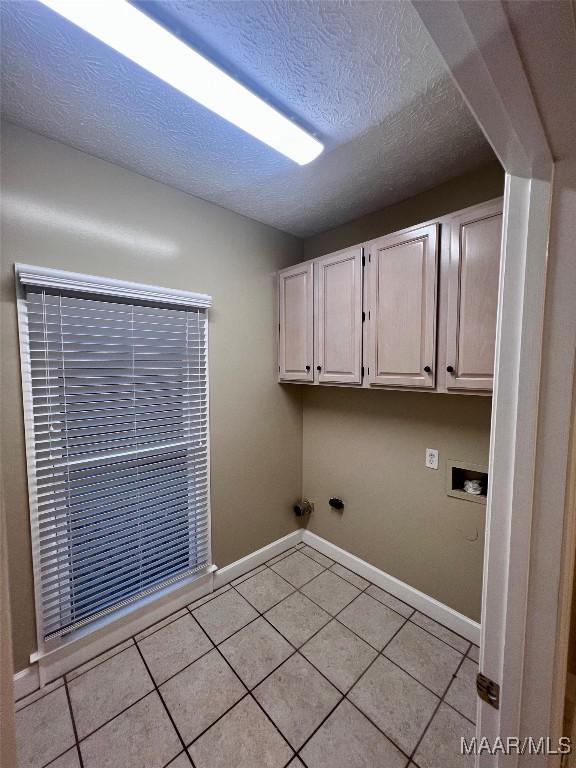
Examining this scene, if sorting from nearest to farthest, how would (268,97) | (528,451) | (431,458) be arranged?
(528,451)
(268,97)
(431,458)

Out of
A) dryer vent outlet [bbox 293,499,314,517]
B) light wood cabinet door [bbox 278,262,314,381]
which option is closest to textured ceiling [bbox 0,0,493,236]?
light wood cabinet door [bbox 278,262,314,381]

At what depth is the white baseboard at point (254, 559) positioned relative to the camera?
7.13 feet

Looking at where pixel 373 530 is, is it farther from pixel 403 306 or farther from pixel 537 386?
pixel 537 386

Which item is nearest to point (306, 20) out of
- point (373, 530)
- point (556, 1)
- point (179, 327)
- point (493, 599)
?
point (556, 1)

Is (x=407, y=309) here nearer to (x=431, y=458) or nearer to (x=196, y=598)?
(x=431, y=458)

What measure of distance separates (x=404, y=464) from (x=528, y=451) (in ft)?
4.76

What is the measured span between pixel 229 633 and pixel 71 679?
2.56ft

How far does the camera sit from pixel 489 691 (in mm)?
720

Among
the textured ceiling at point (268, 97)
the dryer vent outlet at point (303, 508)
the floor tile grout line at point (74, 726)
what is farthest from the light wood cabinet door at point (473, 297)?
the floor tile grout line at point (74, 726)

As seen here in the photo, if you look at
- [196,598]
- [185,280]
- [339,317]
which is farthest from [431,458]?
[185,280]

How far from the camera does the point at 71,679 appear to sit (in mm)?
1516

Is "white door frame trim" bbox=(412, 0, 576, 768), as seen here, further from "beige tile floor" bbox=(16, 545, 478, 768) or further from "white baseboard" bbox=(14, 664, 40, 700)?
"white baseboard" bbox=(14, 664, 40, 700)

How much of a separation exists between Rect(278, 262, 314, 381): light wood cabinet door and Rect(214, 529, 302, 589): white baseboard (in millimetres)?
1364

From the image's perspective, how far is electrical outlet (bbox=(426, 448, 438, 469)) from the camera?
1882mm
